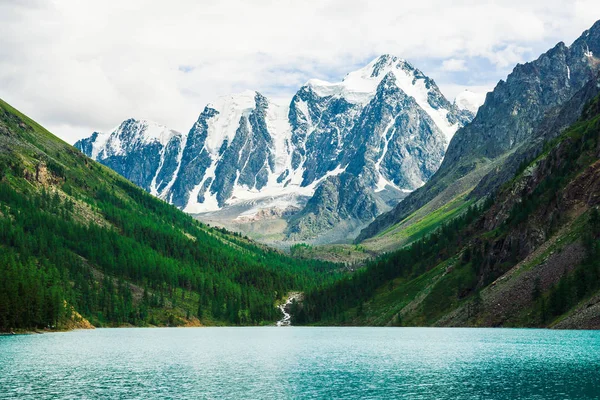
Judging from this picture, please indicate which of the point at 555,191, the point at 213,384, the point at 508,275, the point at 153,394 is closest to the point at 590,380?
the point at 213,384

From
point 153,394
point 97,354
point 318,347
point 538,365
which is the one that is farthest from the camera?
point 318,347

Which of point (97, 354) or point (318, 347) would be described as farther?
point (318, 347)

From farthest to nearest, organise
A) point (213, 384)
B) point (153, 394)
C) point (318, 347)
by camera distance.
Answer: point (318, 347)
point (213, 384)
point (153, 394)

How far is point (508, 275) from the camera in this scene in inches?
7028

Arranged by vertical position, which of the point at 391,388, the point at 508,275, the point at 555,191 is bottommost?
the point at 391,388

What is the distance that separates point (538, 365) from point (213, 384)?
46.7 m

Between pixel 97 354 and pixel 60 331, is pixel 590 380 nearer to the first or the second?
pixel 97 354

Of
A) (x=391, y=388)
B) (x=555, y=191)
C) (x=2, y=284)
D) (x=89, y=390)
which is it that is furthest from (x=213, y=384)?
(x=555, y=191)

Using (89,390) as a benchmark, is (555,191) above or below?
above

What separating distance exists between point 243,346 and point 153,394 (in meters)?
75.4

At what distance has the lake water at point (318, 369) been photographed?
7731 cm

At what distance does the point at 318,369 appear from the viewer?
101500 mm

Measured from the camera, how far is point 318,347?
147 meters

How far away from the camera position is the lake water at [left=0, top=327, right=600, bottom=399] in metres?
77.3
